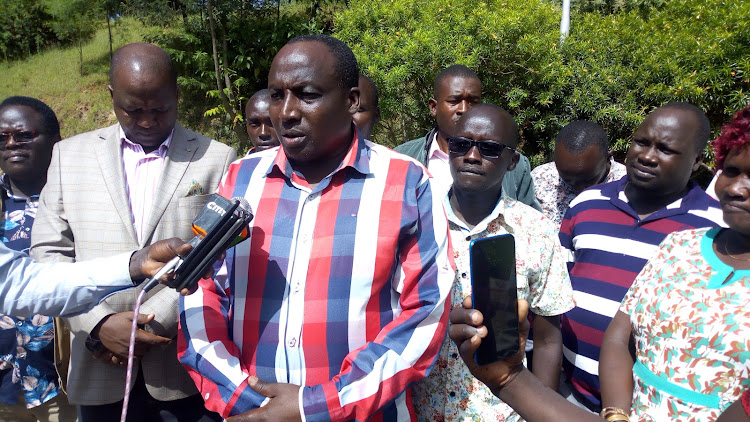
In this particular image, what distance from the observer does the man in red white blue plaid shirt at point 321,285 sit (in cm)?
163

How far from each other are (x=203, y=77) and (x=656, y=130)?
1206 centimetres

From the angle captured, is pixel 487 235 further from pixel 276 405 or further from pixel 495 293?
pixel 276 405

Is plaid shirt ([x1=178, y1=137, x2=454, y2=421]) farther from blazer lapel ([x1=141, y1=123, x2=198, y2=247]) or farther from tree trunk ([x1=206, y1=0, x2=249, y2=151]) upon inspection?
tree trunk ([x1=206, y1=0, x2=249, y2=151])

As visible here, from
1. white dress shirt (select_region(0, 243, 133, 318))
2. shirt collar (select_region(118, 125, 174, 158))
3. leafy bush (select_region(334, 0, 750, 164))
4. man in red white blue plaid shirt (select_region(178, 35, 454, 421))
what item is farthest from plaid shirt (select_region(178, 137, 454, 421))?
leafy bush (select_region(334, 0, 750, 164))

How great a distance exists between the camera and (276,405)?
158cm

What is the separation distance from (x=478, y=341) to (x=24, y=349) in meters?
2.63

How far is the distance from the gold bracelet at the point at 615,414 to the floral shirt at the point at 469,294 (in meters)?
0.41

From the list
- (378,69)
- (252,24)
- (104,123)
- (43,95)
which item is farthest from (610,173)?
(43,95)

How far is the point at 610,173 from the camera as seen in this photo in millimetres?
3781

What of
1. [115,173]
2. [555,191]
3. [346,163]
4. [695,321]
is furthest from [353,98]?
[555,191]

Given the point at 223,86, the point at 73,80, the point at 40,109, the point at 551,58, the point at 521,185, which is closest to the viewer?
the point at 40,109

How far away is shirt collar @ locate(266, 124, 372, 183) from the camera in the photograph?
A: 182 centimetres

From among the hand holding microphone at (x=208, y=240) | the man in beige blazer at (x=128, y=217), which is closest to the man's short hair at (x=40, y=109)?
the man in beige blazer at (x=128, y=217)

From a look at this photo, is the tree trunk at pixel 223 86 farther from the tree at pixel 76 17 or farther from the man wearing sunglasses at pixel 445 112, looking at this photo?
the man wearing sunglasses at pixel 445 112
